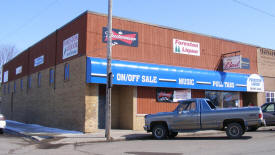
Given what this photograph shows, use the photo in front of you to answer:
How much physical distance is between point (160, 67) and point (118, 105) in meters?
3.84

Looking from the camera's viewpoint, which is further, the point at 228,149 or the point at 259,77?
the point at 259,77

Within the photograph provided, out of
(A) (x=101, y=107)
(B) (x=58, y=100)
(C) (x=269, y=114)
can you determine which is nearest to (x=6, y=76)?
(B) (x=58, y=100)

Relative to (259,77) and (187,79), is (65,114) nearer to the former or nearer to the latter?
(187,79)

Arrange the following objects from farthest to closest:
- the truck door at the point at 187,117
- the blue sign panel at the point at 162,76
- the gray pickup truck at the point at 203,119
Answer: the blue sign panel at the point at 162,76 → the truck door at the point at 187,117 → the gray pickup truck at the point at 203,119

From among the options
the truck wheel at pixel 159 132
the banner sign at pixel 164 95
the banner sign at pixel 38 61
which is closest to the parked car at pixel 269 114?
the banner sign at pixel 164 95

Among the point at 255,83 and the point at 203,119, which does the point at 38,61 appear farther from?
the point at 255,83

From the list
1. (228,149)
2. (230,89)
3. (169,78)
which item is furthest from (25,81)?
(228,149)

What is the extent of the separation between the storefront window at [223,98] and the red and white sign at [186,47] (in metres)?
3.35

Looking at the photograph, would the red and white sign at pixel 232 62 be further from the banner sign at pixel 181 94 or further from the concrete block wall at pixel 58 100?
the concrete block wall at pixel 58 100

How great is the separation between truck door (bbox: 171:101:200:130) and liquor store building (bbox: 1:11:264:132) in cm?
509

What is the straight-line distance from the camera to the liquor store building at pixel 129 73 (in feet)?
60.3

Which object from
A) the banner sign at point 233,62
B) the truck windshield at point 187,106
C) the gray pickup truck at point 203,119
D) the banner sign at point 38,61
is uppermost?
the banner sign at point 38,61

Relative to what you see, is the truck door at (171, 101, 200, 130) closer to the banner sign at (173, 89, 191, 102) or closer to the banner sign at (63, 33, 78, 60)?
the banner sign at (173, 89, 191, 102)

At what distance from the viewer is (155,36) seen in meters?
21.2
